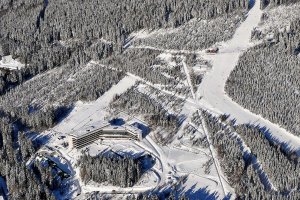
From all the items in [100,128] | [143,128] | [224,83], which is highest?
[224,83]

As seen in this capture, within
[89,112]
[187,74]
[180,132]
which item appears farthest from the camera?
[187,74]

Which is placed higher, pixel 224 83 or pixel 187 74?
pixel 224 83

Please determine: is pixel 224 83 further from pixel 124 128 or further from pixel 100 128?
pixel 100 128

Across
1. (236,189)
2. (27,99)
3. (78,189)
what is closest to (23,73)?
(27,99)

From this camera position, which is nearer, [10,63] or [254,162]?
[254,162]

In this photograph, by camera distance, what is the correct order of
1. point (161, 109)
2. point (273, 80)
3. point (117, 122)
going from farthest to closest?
point (273, 80)
point (161, 109)
point (117, 122)

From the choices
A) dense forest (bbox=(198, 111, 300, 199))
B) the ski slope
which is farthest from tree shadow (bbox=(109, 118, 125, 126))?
dense forest (bbox=(198, 111, 300, 199))

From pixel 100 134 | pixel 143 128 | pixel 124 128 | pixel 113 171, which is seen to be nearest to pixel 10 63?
pixel 100 134

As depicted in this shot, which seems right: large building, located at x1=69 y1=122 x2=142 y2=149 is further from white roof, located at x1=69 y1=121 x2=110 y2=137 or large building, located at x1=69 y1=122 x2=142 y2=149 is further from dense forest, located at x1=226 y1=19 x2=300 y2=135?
dense forest, located at x1=226 y1=19 x2=300 y2=135
